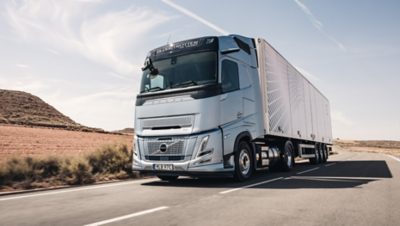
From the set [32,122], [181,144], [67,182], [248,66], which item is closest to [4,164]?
[67,182]

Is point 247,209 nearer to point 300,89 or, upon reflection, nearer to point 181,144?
point 181,144

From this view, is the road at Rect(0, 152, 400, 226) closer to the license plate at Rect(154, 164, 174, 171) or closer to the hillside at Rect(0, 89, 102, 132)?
the license plate at Rect(154, 164, 174, 171)

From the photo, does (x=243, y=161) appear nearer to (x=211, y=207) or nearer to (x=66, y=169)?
(x=211, y=207)

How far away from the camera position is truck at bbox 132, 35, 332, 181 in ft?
28.6

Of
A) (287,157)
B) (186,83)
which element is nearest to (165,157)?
(186,83)

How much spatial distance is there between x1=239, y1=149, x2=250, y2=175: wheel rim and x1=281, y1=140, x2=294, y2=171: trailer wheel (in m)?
4.06

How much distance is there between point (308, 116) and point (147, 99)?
11315mm

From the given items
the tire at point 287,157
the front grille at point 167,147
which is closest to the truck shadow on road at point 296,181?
the front grille at point 167,147

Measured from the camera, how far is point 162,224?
453cm

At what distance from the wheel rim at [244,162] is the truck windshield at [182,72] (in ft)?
7.43

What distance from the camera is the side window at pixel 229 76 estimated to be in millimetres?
9180

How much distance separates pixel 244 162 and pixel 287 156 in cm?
467

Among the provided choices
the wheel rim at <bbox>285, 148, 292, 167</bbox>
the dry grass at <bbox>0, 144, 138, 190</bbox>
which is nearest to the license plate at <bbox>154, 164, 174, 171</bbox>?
the dry grass at <bbox>0, 144, 138, 190</bbox>

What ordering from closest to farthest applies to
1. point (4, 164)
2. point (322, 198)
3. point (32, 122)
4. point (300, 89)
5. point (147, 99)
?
point (322, 198)
point (147, 99)
point (4, 164)
point (300, 89)
point (32, 122)
